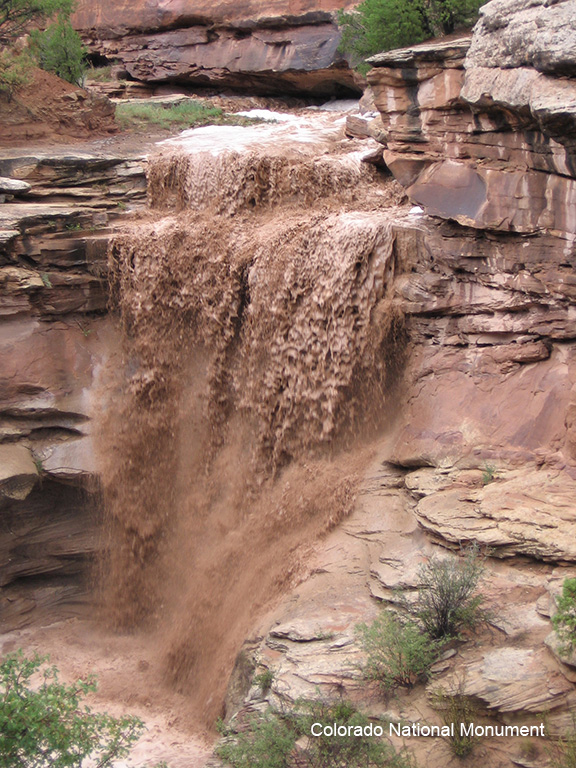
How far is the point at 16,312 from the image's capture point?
34.6 feet

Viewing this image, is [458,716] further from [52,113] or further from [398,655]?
[52,113]

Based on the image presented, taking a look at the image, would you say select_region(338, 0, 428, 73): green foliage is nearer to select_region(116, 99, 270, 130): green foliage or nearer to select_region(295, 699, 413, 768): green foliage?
select_region(116, 99, 270, 130): green foliage

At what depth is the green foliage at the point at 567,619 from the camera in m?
5.64

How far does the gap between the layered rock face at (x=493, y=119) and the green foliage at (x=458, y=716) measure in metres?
4.42

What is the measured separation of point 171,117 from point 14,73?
3339mm

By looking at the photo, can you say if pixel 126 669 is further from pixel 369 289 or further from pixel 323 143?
pixel 323 143

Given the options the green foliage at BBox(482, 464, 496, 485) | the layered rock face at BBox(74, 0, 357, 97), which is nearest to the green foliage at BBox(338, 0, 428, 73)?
the layered rock face at BBox(74, 0, 357, 97)

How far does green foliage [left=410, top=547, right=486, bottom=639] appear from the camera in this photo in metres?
6.41

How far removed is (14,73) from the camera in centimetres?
1309

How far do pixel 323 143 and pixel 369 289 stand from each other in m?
4.65

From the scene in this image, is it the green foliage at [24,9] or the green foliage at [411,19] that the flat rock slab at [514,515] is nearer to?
the green foliage at [411,19]

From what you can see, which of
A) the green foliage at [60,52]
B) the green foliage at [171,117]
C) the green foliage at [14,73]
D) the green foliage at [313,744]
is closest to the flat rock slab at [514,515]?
the green foliage at [313,744]

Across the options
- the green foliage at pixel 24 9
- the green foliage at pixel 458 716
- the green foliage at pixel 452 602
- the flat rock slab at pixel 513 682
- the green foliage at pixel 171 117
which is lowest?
the green foliage at pixel 458 716

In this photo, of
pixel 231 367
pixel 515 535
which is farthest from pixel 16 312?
pixel 515 535
